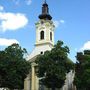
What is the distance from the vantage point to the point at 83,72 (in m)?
75.4

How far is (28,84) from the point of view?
91.1m

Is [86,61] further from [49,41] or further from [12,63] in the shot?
[49,41]

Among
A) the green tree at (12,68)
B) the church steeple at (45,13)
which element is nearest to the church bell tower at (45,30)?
the church steeple at (45,13)

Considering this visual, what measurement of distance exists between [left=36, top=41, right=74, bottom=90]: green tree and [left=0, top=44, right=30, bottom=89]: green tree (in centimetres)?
343

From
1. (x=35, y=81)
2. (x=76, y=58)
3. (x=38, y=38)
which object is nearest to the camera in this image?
(x=76, y=58)

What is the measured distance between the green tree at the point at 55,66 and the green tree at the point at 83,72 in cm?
260

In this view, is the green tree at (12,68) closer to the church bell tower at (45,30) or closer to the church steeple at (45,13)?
the church bell tower at (45,30)

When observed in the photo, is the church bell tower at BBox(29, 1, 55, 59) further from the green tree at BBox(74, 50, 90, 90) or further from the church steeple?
the green tree at BBox(74, 50, 90, 90)

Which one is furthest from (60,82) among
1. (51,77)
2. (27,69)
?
(27,69)

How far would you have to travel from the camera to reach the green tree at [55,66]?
74.1m

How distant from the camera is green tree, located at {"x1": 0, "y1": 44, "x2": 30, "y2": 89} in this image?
7531 centimetres

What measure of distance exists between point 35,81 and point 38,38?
11.2m

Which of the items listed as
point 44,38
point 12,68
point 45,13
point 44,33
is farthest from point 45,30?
point 12,68

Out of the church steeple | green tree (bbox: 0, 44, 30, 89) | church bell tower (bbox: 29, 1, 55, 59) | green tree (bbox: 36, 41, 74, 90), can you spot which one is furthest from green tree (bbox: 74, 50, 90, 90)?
the church steeple
